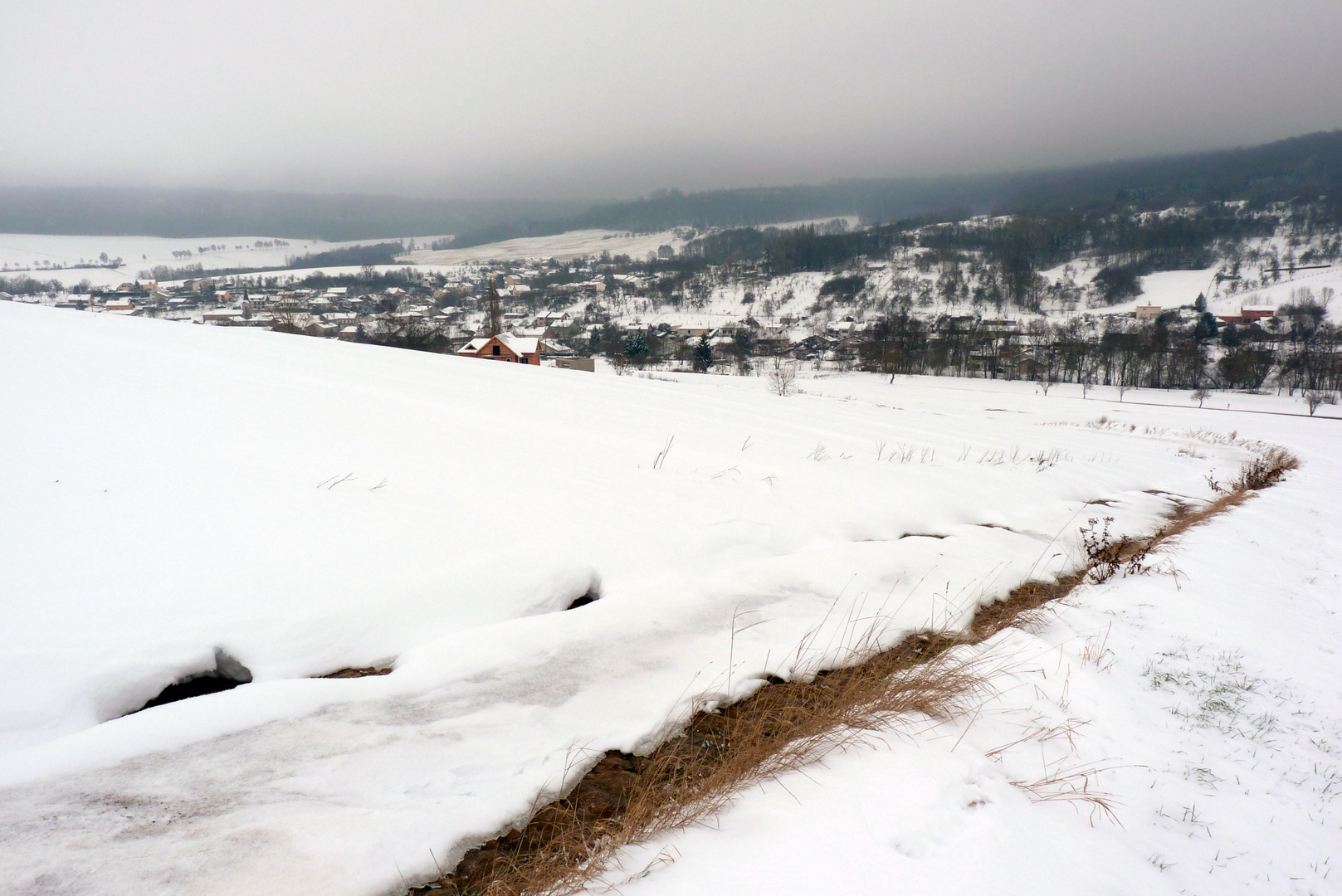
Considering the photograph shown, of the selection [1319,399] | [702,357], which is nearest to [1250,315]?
[1319,399]

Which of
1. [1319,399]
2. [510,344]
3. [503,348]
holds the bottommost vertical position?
[1319,399]

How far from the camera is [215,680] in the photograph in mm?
2881

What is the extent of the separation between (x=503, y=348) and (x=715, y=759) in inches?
1726

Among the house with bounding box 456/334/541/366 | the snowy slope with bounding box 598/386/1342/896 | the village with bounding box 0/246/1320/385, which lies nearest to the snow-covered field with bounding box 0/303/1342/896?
the snowy slope with bounding box 598/386/1342/896

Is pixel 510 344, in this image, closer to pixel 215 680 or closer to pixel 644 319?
pixel 215 680

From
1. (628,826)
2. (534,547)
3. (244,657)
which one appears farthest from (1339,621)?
(244,657)

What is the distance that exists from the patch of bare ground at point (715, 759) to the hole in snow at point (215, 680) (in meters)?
1.72

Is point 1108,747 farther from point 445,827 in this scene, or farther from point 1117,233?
point 1117,233

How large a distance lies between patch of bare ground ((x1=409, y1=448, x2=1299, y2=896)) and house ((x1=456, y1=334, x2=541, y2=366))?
40.8m

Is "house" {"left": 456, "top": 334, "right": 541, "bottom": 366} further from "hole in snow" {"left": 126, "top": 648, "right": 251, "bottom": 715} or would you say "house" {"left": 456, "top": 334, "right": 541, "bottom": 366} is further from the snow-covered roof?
"hole in snow" {"left": 126, "top": 648, "right": 251, "bottom": 715}

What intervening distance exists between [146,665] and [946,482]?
25.5ft

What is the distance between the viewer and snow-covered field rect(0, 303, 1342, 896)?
6.71ft

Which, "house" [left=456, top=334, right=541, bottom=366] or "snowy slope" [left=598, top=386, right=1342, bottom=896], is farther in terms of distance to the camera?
"house" [left=456, top=334, right=541, bottom=366]

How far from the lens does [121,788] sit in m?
2.06
